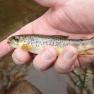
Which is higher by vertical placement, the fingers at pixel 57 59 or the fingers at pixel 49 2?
the fingers at pixel 49 2

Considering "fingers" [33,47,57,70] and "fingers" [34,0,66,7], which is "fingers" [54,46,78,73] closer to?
"fingers" [33,47,57,70]

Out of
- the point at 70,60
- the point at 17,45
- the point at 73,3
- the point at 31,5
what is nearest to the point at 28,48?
the point at 17,45

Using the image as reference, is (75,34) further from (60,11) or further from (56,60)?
(56,60)

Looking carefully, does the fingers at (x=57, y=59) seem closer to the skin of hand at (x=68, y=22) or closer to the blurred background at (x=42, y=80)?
the skin of hand at (x=68, y=22)

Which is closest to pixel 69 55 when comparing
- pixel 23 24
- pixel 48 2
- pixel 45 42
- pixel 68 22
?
pixel 45 42

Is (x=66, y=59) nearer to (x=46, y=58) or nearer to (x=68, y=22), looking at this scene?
(x=46, y=58)

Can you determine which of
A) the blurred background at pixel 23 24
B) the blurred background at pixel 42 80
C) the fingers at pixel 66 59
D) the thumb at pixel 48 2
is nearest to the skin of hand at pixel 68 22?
the thumb at pixel 48 2

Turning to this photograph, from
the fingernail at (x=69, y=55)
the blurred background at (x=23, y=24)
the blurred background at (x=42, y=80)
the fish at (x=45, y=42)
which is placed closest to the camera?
the fingernail at (x=69, y=55)
